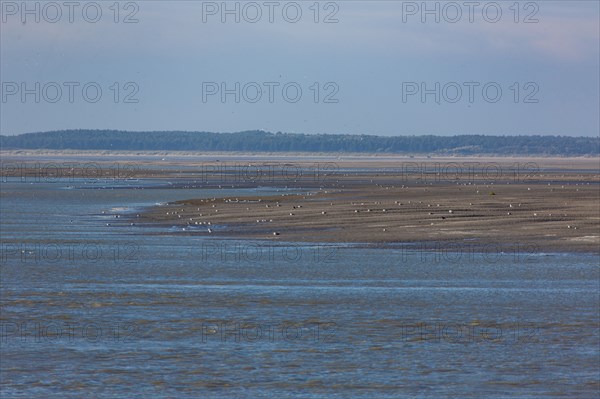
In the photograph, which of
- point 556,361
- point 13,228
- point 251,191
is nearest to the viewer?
point 556,361

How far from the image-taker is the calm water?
1497cm

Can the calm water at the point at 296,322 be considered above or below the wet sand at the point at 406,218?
below

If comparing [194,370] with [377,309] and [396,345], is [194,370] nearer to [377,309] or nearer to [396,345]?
[396,345]

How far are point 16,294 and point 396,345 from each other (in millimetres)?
9067

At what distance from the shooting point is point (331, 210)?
43.8 m

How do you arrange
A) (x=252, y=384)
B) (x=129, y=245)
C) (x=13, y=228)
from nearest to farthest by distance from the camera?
(x=252, y=384)
(x=129, y=245)
(x=13, y=228)

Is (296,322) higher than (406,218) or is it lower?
lower

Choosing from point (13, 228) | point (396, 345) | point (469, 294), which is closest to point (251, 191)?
point (13, 228)

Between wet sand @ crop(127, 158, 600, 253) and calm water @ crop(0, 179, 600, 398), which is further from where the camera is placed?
wet sand @ crop(127, 158, 600, 253)

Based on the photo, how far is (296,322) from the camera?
19203mm

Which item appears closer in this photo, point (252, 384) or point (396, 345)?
point (252, 384)

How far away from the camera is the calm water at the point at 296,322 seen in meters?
15.0

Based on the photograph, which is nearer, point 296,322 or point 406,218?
point 296,322

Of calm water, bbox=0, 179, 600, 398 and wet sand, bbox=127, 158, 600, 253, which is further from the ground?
wet sand, bbox=127, 158, 600, 253
